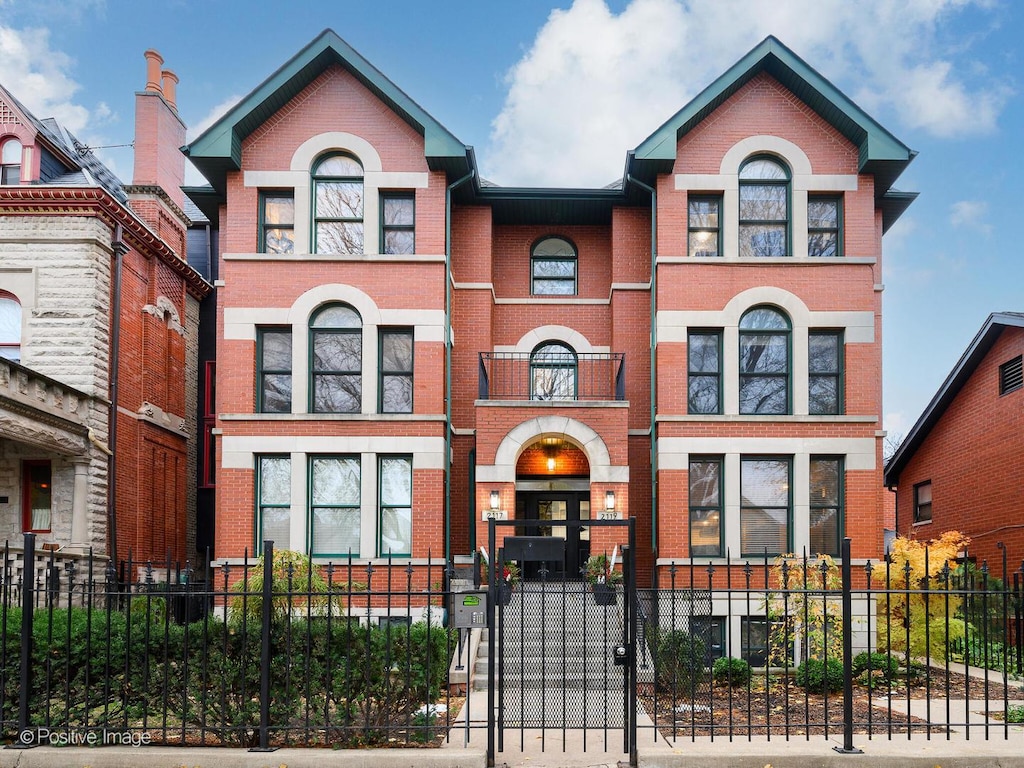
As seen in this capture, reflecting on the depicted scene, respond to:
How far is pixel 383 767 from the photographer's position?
7.64m

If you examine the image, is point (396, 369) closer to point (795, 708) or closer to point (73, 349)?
point (73, 349)

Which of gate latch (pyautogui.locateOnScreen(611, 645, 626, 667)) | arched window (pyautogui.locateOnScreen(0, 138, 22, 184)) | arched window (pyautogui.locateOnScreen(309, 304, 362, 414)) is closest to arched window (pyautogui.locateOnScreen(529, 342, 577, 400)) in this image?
arched window (pyautogui.locateOnScreen(309, 304, 362, 414))

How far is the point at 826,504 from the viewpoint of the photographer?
15.9m

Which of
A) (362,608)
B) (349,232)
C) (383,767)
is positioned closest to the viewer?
(383,767)

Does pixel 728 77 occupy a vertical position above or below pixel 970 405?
above

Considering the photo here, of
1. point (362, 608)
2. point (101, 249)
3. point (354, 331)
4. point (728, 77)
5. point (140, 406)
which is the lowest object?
point (362, 608)

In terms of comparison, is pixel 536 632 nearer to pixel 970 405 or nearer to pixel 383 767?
pixel 383 767

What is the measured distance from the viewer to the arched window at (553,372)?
59.7 feet

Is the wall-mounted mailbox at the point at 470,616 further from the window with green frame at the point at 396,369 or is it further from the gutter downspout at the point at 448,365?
the window with green frame at the point at 396,369

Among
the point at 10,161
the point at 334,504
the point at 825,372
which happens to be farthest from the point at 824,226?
the point at 10,161

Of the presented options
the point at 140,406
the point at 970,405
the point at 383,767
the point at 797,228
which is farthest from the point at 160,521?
the point at 970,405

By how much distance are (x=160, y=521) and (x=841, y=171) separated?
55.7 ft

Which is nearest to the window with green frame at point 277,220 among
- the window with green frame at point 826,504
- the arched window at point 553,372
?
the arched window at point 553,372

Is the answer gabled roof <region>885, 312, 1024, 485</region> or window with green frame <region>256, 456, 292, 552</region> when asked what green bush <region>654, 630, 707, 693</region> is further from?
gabled roof <region>885, 312, 1024, 485</region>
